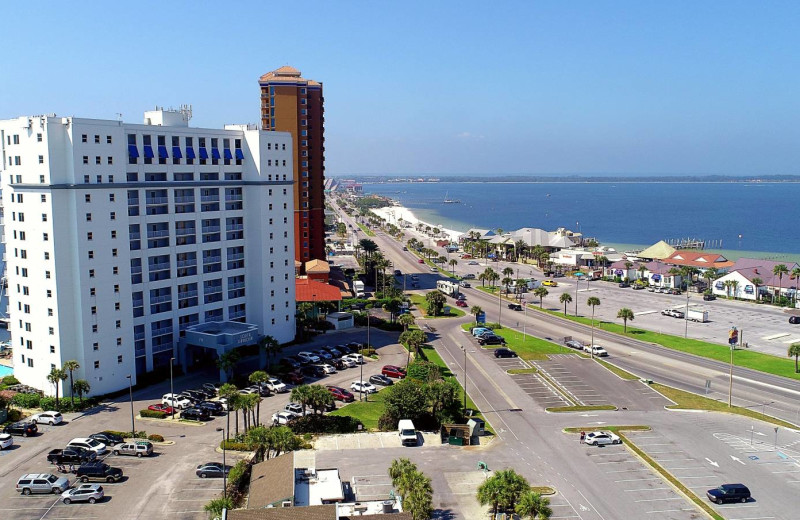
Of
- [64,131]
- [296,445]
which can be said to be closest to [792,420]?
[296,445]

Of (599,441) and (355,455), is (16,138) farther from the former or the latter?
(599,441)

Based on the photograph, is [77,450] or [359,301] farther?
[359,301]

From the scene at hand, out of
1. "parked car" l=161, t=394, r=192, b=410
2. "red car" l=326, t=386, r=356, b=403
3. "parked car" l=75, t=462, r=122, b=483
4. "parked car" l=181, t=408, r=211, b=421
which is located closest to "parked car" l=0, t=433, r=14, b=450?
"parked car" l=75, t=462, r=122, b=483

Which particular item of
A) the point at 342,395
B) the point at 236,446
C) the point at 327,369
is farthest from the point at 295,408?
the point at 327,369

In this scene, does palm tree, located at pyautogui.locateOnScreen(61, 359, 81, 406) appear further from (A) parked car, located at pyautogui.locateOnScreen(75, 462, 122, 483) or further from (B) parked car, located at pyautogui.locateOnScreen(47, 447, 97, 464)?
(A) parked car, located at pyautogui.locateOnScreen(75, 462, 122, 483)

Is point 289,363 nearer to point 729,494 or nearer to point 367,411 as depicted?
point 367,411

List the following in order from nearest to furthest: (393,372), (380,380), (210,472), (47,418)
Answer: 1. (210,472)
2. (47,418)
3. (380,380)
4. (393,372)
